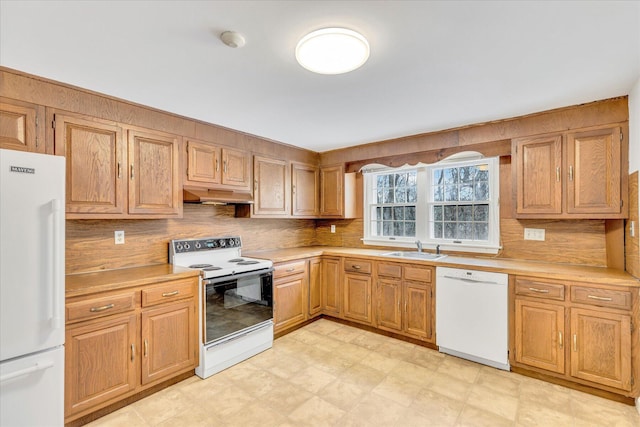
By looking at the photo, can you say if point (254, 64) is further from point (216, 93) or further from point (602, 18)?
point (602, 18)

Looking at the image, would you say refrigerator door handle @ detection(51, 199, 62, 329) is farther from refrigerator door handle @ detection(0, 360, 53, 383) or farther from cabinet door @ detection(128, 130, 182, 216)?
A: cabinet door @ detection(128, 130, 182, 216)

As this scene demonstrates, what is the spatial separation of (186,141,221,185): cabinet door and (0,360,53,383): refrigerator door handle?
171cm

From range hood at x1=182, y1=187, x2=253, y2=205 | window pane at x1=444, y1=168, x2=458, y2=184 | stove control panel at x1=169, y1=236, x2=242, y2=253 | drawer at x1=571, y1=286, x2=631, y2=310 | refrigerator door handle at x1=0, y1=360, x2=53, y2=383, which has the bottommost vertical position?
refrigerator door handle at x1=0, y1=360, x2=53, y2=383

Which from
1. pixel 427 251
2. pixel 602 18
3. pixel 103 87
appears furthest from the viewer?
pixel 427 251

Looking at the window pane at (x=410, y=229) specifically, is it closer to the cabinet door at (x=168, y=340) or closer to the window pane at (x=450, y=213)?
the window pane at (x=450, y=213)

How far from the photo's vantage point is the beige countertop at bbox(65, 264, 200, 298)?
201 cm

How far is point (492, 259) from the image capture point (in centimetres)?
318

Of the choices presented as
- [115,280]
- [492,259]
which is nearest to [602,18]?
[492,259]

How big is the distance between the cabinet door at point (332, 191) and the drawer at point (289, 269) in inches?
36.8

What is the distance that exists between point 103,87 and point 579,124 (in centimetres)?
378

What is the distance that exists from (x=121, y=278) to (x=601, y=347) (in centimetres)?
358

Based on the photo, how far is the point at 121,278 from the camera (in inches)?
89.2

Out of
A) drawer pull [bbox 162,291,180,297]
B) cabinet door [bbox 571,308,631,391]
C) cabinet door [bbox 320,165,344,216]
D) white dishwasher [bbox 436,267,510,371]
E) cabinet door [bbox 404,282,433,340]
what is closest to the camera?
cabinet door [bbox 571,308,631,391]

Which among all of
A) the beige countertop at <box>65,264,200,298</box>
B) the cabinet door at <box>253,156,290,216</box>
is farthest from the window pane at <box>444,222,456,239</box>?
the beige countertop at <box>65,264,200,298</box>
